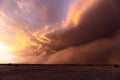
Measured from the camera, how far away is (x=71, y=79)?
336 ft

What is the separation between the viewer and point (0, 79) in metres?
104

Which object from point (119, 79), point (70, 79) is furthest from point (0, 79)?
point (119, 79)

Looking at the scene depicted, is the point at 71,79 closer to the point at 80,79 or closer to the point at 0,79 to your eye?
the point at 80,79

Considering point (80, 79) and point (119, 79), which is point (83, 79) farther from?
point (119, 79)

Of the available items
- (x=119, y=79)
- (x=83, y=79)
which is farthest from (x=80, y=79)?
(x=119, y=79)

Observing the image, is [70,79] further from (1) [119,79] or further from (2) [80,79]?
(1) [119,79]

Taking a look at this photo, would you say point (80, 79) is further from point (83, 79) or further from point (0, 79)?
point (0, 79)

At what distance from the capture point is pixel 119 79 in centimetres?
10256

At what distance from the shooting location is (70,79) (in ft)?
336

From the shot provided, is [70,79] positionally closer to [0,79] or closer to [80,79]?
[80,79]

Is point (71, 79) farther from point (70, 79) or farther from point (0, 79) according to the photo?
point (0, 79)

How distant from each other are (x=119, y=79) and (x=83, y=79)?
40.6 feet

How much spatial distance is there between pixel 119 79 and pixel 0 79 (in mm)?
41189

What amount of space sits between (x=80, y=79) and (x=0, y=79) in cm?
2775
